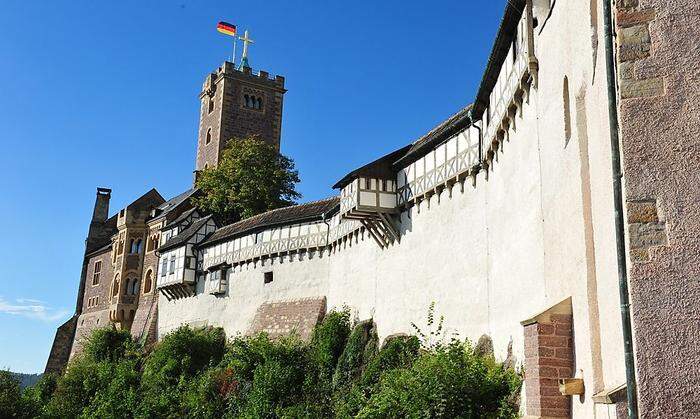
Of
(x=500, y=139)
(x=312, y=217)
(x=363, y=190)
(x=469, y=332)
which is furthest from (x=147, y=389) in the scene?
(x=500, y=139)

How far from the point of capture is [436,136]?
21.8m

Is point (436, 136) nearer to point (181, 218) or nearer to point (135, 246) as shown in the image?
point (181, 218)

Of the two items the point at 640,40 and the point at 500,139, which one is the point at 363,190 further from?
the point at 640,40

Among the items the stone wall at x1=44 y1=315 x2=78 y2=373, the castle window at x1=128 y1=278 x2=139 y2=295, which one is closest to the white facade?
the castle window at x1=128 y1=278 x2=139 y2=295

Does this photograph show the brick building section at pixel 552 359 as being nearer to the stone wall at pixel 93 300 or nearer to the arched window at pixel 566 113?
the arched window at pixel 566 113

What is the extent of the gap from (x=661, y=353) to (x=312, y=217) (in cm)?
2616

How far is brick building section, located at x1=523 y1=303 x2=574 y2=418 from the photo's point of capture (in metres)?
9.14

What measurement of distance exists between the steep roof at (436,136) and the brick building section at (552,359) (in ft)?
37.0

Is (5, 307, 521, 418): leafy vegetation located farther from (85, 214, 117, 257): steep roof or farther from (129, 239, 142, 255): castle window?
(85, 214, 117, 257): steep roof

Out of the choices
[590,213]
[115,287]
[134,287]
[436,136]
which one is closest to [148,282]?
[134,287]

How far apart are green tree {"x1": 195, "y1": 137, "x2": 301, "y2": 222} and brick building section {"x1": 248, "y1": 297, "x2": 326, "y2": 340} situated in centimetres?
1202

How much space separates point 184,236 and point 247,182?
228 inches

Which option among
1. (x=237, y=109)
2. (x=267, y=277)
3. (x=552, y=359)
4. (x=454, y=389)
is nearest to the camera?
(x=552, y=359)

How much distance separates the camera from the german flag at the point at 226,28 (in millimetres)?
61125
